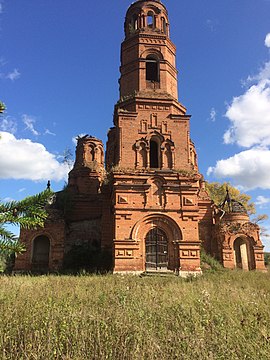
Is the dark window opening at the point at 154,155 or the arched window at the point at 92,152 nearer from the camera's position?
the dark window opening at the point at 154,155

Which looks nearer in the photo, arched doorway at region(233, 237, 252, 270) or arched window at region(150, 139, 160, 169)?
arched window at region(150, 139, 160, 169)

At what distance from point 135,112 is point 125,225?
6.67m

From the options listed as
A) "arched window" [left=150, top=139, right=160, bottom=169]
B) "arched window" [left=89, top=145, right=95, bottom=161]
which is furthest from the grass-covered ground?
"arched window" [left=89, top=145, right=95, bottom=161]

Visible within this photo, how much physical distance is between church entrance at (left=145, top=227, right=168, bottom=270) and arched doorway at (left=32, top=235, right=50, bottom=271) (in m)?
7.35

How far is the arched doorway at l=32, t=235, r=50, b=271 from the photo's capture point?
64.7ft

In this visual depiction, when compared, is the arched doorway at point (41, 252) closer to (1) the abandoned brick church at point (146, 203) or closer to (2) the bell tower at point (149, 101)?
(1) the abandoned brick church at point (146, 203)

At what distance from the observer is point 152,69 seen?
20969mm

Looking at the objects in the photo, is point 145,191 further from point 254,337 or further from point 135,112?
point 254,337

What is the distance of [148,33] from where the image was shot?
66.9 ft

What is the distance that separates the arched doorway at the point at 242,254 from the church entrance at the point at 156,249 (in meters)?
7.74

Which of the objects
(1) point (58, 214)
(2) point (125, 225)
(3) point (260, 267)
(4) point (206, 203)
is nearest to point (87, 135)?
(1) point (58, 214)

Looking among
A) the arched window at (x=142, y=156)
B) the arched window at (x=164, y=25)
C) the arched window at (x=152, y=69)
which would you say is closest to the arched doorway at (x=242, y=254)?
the arched window at (x=142, y=156)

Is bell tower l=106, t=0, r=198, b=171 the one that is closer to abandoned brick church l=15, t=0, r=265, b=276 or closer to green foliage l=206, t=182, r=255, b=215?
abandoned brick church l=15, t=0, r=265, b=276

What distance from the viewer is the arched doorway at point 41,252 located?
19734 millimetres
